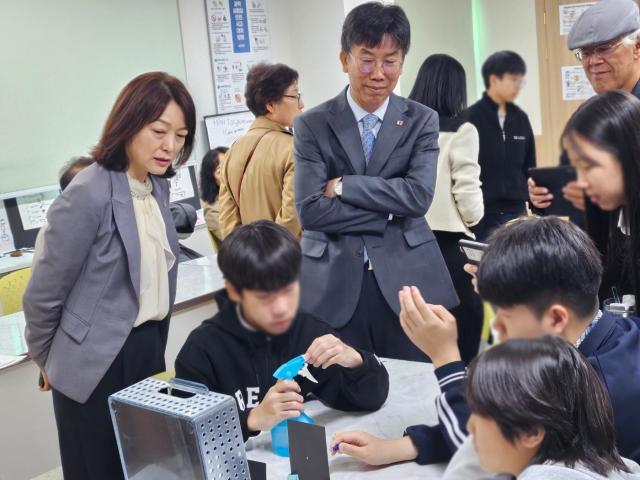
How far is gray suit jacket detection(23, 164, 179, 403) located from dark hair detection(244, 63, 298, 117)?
157 millimetres

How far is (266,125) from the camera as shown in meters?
0.97

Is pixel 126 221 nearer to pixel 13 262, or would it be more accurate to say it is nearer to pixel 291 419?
pixel 291 419

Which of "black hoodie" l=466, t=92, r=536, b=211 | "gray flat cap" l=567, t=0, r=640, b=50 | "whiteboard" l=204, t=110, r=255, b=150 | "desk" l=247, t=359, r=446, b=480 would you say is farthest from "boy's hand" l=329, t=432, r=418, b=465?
"whiteboard" l=204, t=110, r=255, b=150

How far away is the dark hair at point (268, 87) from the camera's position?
99 centimetres

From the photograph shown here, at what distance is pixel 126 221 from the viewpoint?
0.90 m

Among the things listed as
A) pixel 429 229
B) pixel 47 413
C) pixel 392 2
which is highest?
pixel 392 2

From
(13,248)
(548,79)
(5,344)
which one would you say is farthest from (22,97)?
(548,79)

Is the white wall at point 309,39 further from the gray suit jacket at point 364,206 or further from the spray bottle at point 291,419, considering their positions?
→ the spray bottle at point 291,419

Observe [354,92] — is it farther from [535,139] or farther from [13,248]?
[13,248]

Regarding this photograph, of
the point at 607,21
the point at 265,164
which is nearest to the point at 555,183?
the point at 265,164

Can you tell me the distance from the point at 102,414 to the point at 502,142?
2.06 ft

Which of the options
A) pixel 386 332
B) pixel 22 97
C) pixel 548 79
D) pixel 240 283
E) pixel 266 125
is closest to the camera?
pixel 240 283

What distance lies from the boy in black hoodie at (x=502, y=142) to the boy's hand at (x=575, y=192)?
7 centimetres

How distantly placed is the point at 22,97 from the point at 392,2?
331 centimetres
